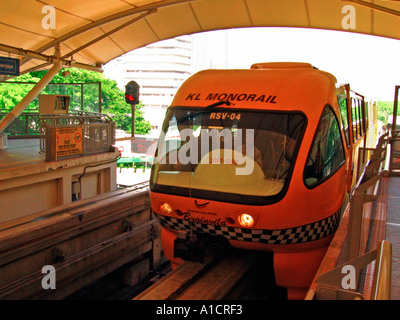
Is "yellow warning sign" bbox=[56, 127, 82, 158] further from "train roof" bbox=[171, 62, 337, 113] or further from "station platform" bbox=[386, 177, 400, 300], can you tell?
"station platform" bbox=[386, 177, 400, 300]

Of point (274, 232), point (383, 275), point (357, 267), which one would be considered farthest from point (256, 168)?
point (383, 275)

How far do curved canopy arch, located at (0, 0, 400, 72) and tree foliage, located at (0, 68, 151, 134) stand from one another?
1383mm

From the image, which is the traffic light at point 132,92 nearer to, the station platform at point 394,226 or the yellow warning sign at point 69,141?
the yellow warning sign at point 69,141

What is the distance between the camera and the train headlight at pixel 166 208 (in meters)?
6.06

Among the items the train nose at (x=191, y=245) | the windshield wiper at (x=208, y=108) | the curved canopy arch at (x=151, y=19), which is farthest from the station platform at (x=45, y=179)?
the train nose at (x=191, y=245)

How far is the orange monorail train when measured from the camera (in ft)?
18.1

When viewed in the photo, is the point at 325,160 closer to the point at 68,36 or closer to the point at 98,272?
the point at 98,272

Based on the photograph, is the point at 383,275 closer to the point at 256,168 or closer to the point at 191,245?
the point at 256,168

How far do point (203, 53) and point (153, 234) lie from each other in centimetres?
9124

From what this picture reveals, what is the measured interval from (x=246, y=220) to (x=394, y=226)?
2969 mm

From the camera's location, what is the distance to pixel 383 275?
8.29ft

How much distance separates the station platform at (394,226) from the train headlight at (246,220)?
5.71 feet

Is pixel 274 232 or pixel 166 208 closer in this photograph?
pixel 274 232
